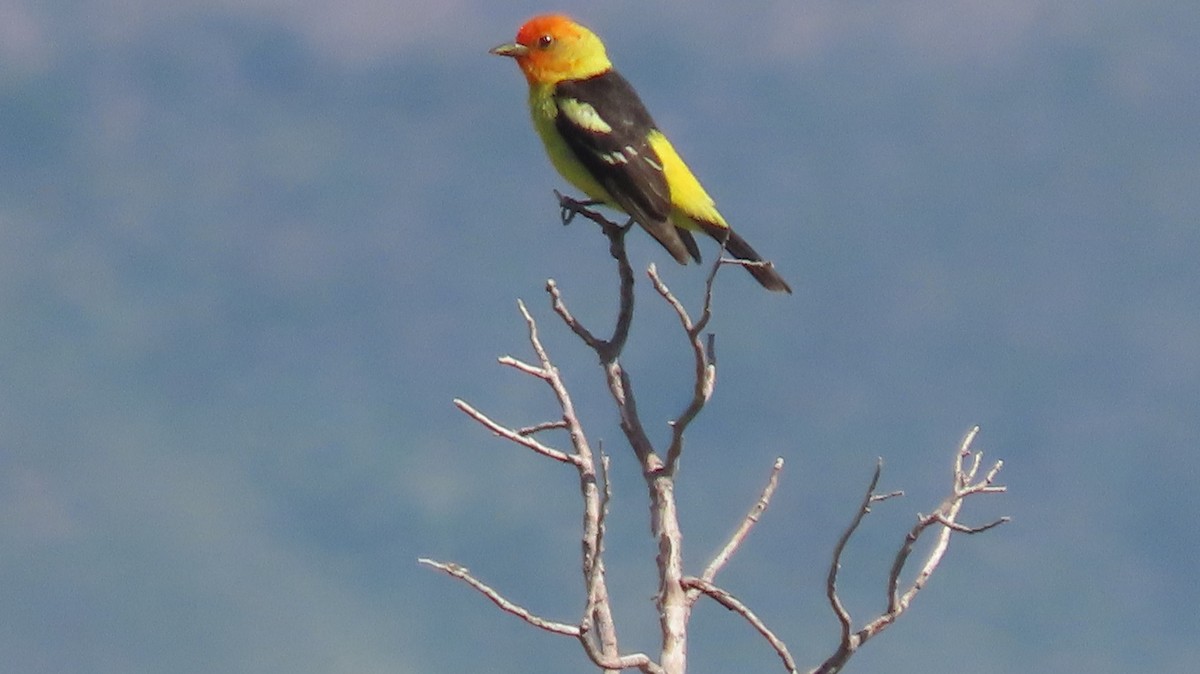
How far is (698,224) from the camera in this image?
9906 millimetres

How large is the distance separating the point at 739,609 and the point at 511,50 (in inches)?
221

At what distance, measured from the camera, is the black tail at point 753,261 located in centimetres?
984

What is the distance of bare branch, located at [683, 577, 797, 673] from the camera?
605 centimetres

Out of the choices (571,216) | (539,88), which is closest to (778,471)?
(571,216)

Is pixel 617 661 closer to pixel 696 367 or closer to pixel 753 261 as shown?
pixel 696 367

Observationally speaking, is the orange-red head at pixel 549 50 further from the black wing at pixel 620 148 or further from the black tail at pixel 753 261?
the black tail at pixel 753 261

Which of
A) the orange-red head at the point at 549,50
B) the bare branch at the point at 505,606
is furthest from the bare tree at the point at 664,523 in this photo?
the orange-red head at the point at 549,50

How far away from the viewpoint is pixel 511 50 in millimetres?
10555

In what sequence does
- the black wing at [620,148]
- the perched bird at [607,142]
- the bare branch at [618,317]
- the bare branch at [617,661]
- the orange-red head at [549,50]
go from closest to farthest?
the bare branch at [617,661], the bare branch at [618,317], the black wing at [620,148], the perched bird at [607,142], the orange-red head at [549,50]

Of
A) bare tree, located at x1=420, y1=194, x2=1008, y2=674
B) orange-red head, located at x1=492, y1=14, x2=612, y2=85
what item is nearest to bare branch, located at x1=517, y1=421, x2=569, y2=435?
bare tree, located at x1=420, y1=194, x2=1008, y2=674

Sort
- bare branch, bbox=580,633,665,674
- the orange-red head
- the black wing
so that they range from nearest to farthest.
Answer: bare branch, bbox=580,633,665,674
the black wing
the orange-red head

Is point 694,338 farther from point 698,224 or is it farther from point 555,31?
point 555,31

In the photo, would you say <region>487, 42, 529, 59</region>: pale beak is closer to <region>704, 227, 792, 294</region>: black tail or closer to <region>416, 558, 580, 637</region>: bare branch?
<region>704, 227, 792, 294</region>: black tail

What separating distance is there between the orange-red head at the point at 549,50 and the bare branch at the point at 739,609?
519cm
